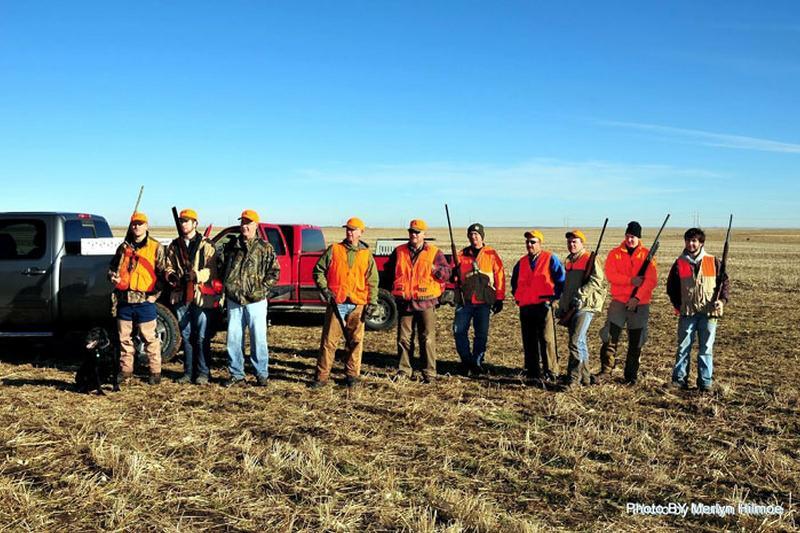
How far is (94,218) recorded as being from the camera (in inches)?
332

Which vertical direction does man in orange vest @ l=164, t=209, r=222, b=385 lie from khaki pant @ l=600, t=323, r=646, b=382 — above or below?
above

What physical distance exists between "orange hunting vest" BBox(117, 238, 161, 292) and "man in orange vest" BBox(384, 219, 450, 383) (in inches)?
108

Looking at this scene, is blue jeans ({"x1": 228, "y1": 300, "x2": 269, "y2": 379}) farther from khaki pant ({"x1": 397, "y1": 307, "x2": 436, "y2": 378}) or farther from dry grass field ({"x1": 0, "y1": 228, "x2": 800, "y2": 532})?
khaki pant ({"x1": 397, "y1": 307, "x2": 436, "y2": 378})

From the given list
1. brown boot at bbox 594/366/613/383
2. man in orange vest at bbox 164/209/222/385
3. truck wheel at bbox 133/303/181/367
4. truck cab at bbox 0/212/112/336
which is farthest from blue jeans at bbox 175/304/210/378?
brown boot at bbox 594/366/613/383

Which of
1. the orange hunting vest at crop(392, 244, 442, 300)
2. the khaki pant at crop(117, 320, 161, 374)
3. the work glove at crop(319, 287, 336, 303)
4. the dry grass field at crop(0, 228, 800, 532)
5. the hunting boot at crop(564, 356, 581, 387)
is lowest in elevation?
the dry grass field at crop(0, 228, 800, 532)

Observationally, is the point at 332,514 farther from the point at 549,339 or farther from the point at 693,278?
the point at 693,278

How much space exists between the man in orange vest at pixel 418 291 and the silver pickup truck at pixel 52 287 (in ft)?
9.57

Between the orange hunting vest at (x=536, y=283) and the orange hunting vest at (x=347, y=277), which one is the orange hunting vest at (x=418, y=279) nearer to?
the orange hunting vest at (x=347, y=277)

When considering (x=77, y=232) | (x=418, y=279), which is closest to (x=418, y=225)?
(x=418, y=279)

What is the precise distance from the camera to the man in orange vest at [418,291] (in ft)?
23.8

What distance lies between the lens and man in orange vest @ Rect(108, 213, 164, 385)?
667cm

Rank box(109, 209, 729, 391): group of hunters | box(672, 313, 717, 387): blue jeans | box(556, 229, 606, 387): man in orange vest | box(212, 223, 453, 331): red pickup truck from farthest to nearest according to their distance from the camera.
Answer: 1. box(212, 223, 453, 331): red pickup truck
2. box(556, 229, 606, 387): man in orange vest
3. box(672, 313, 717, 387): blue jeans
4. box(109, 209, 729, 391): group of hunters

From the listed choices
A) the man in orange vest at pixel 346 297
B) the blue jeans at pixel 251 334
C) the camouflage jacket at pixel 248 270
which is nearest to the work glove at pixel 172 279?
the camouflage jacket at pixel 248 270

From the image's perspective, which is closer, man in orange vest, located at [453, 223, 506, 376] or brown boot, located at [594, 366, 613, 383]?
brown boot, located at [594, 366, 613, 383]
